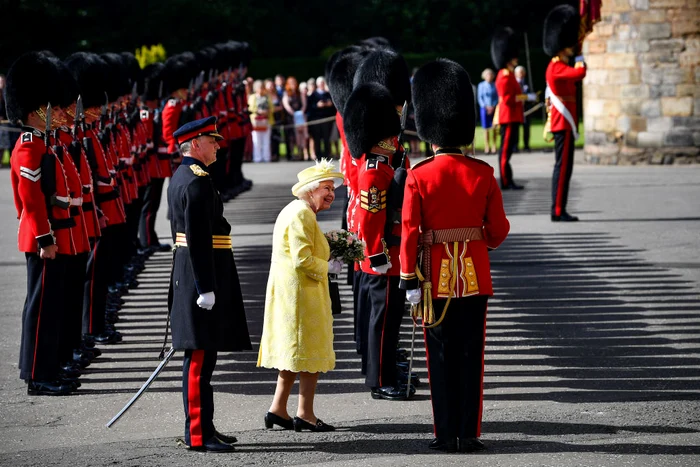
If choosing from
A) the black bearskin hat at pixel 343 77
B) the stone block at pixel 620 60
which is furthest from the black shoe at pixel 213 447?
the stone block at pixel 620 60

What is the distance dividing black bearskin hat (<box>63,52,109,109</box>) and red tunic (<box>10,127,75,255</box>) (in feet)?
6.95

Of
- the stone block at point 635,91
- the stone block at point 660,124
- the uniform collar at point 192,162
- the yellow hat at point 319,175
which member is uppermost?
the uniform collar at point 192,162

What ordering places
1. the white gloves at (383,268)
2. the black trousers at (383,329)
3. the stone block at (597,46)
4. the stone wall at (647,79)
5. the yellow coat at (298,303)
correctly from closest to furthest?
the yellow coat at (298,303), the white gloves at (383,268), the black trousers at (383,329), the stone wall at (647,79), the stone block at (597,46)

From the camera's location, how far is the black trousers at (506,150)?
1641 centimetres

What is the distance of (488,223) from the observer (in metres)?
6.18

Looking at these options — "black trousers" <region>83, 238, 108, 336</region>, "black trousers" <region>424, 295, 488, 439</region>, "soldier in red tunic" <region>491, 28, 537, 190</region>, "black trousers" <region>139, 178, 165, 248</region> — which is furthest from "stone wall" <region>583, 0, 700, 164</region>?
"black trousers" <region>424, 295, 488, 439</region>

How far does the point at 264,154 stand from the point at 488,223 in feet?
54.3

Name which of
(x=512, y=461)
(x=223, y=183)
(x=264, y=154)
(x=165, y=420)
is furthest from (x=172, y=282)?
(x=264, y=154)

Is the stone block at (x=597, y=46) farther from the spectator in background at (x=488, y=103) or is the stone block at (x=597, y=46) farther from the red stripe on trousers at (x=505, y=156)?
the spectator in background at (x=488, y=103)

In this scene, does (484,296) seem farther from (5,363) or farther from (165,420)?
(5,363)

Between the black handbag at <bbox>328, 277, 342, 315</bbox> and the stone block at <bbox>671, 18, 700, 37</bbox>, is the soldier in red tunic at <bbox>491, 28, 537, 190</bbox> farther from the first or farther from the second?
the black handbag at <bbox>328, 277, 342, 315</bbox>

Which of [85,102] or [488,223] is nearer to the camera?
[488,223]

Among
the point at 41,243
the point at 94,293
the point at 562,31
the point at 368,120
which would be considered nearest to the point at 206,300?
the point at 41,243

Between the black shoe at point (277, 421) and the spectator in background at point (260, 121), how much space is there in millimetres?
15571
